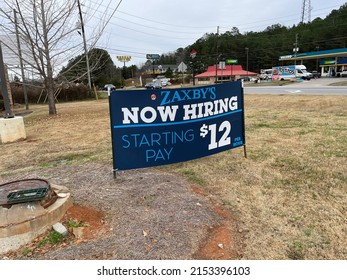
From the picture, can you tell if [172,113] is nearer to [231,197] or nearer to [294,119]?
[231,197]

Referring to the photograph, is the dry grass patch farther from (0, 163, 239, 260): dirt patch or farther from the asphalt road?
the asphalt road

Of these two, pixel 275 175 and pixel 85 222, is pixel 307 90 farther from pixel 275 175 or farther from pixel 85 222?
pixel 85 222

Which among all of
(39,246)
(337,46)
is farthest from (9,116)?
(337,46)

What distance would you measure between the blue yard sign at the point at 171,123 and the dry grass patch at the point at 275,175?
482mm

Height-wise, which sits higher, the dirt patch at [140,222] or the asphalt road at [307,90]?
the asphalt road at [307,90]

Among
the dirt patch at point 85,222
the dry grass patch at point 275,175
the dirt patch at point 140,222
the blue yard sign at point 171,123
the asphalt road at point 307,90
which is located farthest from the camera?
the asphalt road at point 307,90

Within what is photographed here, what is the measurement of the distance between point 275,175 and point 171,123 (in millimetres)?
1729

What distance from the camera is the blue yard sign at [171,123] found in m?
3.82

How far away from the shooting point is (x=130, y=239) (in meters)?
2.63

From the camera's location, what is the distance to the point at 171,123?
4.10 meters

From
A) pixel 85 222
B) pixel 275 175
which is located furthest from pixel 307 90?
pixel 85 222

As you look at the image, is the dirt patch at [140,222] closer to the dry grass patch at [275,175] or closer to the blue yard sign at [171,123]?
the dry grass patch at [275,175]

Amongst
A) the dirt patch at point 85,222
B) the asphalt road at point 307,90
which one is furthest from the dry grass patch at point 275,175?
the asphalt road at point 307,90

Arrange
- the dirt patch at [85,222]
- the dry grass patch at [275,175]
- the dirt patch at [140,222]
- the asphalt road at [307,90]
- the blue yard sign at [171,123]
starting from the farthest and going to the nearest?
the asphalt road at [307,90]
the blue yard sign at [171,123]
the dirt patch at [85,222]
the dry grass patch at [275,175]
the dirt patch at [140,222]
